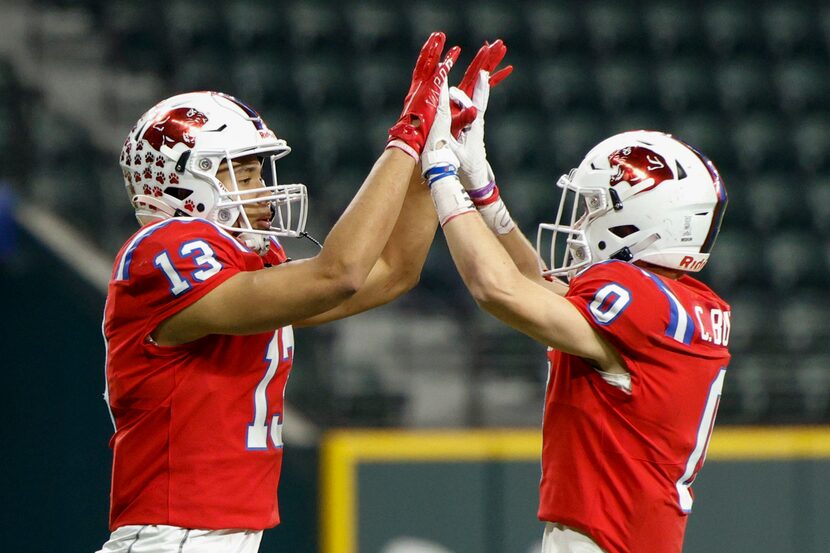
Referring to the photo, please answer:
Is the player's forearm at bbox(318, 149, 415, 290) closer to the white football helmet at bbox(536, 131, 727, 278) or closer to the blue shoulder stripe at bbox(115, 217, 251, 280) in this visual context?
the blue shoulder stripe at bbox(115, 217, 251, 280)

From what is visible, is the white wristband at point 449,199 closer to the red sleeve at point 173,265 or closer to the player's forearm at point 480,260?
the player's forearm at point 480,260

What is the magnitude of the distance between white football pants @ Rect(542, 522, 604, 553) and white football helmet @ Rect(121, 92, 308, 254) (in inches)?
38.6

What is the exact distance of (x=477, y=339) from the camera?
5.93m

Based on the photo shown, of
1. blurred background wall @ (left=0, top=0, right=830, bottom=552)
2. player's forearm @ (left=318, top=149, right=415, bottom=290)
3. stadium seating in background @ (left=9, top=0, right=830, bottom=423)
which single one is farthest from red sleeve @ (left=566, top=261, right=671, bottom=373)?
stadium seating in background @ (left=9, top=0, right=830, bottom=423)

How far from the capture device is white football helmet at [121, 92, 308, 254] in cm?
316

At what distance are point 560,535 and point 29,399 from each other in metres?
4.00

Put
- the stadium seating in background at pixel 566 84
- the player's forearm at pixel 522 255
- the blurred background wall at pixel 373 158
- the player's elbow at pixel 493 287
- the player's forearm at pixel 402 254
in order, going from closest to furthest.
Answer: the player's elbow at pixel 493 287 < the player's forearm at pixel 402 254 < the player's forearm at pixel 522 255 < the blurred background wall at pixel 373 158 < the stadium seating in background at pixel 566 84

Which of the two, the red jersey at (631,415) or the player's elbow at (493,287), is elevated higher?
the player's elbow at (493,287)

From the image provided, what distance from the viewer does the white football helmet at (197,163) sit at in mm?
3156

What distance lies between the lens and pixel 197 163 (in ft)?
10.3

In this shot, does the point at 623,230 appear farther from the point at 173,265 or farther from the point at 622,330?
the point at 173,265

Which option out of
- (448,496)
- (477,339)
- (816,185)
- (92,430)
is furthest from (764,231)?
(92,430)

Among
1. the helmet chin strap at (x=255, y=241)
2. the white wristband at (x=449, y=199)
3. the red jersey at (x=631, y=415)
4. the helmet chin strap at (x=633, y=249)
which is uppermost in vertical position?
the white wristband at (x=449, y=199)

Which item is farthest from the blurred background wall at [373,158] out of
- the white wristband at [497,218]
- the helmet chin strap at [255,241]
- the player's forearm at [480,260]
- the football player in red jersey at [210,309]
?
the player's forearm at [480,260]
